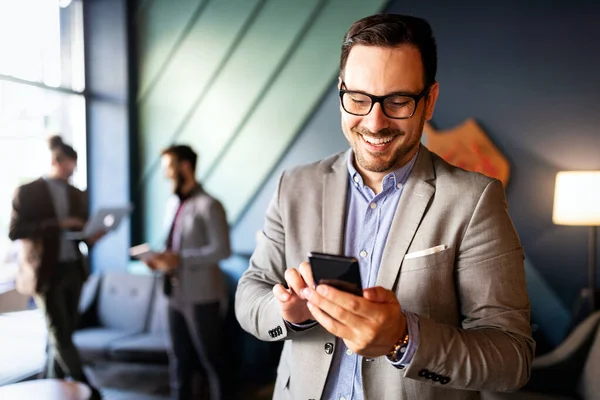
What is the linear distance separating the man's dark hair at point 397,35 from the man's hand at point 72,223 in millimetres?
2920

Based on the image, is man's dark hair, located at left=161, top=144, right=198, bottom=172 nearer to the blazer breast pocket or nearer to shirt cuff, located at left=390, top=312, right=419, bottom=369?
the blazer breast pocket

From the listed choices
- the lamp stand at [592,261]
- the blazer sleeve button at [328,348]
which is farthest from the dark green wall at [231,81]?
the blazer sleeve button at [328,348]

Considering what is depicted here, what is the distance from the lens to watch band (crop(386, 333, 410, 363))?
1043 millimetres

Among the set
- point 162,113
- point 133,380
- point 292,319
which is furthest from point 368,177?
point 162,113

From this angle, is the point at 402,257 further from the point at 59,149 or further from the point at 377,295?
the point at 59,149

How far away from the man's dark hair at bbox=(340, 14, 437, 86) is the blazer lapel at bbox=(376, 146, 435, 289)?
0.74 feet

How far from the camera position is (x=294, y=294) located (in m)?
1.14

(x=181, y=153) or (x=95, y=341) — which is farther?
(x=95, y=341)

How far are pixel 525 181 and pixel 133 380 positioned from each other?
3481 millimetres

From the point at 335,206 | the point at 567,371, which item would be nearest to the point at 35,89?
the point at 335,206

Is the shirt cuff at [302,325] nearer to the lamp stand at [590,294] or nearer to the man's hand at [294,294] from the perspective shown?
the man's hand at [294,294]

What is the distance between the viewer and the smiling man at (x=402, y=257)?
1.06 meters

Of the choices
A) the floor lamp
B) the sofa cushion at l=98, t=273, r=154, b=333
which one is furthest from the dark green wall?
the floor lamp

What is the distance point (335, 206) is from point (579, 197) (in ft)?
9.10
